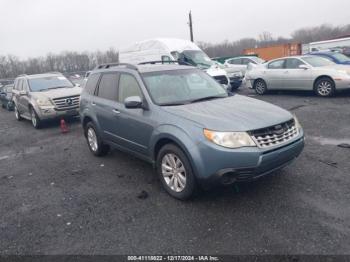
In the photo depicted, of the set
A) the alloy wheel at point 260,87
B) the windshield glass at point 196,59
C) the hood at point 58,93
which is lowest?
the alloy wheel at point 260,87

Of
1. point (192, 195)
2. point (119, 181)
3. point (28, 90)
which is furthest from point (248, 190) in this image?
point (28, 90)

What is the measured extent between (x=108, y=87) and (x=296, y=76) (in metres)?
8.53

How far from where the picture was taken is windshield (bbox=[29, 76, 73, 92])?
11.1 meters

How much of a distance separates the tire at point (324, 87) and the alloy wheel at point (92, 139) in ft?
28.1

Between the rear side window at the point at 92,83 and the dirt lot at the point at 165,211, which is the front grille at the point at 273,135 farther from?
the rear side window at the point at 92,83

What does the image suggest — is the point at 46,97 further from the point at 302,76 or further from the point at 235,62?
the point at 235,62

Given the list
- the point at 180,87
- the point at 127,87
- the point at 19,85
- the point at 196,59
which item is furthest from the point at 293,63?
the point at 19,85

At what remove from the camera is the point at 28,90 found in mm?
10922

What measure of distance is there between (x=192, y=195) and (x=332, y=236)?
65.4 inches

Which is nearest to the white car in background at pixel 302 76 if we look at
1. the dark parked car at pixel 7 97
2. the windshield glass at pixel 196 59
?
the windshield glass at pixel 196 59

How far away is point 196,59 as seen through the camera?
1423 cm

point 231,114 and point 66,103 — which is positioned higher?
point 231,114

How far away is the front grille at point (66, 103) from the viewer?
10273mm

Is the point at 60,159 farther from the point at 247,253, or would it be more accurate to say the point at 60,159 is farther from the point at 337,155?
the point at 337,155
